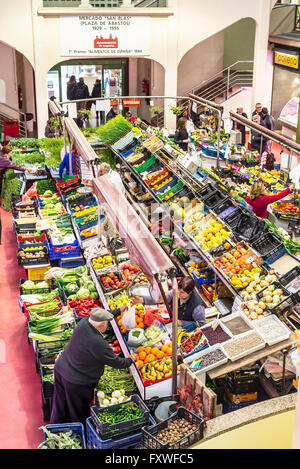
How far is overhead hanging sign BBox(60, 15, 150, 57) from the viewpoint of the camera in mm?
16672

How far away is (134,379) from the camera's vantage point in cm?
568

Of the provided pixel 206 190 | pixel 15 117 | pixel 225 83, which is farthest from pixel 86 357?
pixel 225 83

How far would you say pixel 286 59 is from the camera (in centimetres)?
1897

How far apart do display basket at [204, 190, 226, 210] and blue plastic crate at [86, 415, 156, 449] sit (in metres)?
3.78

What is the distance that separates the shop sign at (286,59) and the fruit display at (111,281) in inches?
516

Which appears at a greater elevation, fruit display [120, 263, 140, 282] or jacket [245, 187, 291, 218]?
jacket [245, 187, 291, 218]

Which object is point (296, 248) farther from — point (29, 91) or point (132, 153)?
point (29, 91)

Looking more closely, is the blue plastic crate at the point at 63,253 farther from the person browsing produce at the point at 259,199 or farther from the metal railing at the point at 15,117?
the metal railing at the point at 15,117

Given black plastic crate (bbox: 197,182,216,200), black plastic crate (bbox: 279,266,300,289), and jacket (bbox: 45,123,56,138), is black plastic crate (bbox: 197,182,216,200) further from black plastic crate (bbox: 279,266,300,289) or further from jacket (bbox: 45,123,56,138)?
jacket (bbox: 45,123,56,138)

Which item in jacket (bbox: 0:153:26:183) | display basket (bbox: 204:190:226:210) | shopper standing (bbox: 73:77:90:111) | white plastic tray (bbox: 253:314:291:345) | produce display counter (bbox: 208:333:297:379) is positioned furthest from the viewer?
shopper standing (bbox: 73:77:90:111)

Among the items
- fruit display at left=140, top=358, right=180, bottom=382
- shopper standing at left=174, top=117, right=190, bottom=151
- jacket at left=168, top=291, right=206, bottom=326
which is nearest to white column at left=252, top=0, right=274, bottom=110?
shopper standing at left=174, top=117, right=190, bottom=151

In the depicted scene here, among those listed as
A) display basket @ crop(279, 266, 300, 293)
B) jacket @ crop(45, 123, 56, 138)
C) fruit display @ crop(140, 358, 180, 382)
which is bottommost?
fruit display @ crop(140, 358, 180, 382)

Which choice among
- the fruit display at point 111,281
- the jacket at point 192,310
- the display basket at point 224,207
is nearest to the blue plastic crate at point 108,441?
the jacket at point 192,310

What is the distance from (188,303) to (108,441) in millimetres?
1891
